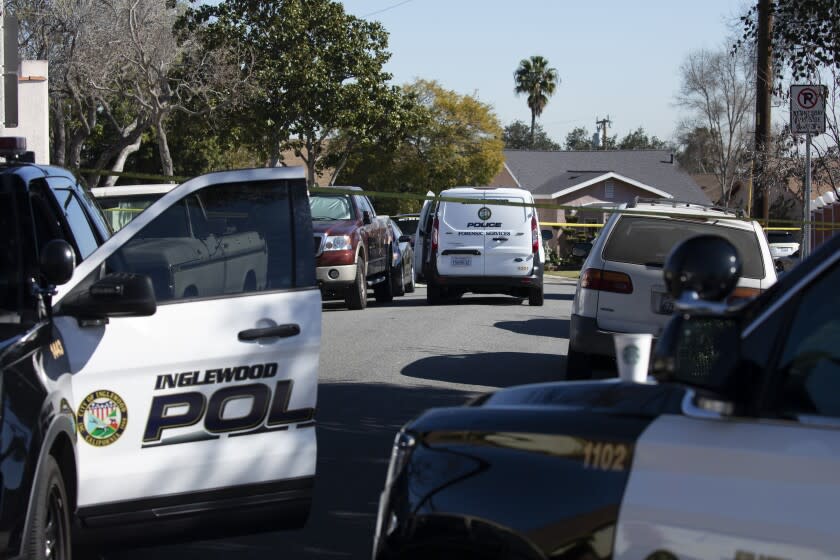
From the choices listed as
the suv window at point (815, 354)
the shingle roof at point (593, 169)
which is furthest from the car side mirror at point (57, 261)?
the shingle roof at point (593, 169)

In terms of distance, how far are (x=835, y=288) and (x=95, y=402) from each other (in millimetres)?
3032

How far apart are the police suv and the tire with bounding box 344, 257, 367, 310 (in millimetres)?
13274

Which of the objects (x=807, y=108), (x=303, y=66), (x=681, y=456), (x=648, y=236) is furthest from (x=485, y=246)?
(x=303, y=66)

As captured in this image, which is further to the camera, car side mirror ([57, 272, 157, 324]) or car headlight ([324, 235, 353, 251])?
car headlight ([324, 235, 353, 251])

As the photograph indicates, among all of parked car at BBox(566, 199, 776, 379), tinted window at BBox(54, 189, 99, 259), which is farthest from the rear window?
tinted window at BBox(54, 189, 99, 259)

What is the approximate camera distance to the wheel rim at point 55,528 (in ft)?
14.0

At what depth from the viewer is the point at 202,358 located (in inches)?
194

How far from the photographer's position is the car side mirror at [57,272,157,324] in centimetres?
461

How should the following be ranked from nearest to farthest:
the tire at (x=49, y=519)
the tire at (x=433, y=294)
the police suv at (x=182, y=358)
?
the tire at (x=49, y=519)
the police suv at (x=182, y=358)
the tire at (x=433, y=294)

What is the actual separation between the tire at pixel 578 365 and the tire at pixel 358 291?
802 cm

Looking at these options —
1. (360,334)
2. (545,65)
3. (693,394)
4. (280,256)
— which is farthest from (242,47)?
(545,65)

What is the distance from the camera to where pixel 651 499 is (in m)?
2.73

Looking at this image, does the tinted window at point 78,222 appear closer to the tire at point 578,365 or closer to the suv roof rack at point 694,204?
the tire at point 578,365

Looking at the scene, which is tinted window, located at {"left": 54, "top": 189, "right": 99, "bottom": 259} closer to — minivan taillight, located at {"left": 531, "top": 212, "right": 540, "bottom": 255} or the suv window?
the suv window
